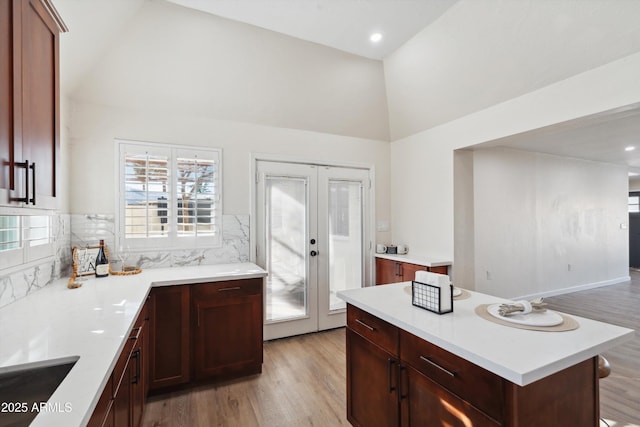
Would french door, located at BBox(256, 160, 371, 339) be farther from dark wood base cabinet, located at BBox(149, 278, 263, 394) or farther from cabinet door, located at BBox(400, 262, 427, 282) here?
dark wood base cabinet, located at BBox(149, 278, 263, 394)

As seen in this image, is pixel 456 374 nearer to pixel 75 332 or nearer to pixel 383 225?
pixel 75 332

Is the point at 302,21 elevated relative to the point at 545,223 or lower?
elevated

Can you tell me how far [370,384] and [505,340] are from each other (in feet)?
2.70

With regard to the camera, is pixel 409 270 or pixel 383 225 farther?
pixel 383 225

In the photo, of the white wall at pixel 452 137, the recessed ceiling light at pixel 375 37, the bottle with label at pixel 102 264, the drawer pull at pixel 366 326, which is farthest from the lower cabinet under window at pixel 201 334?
the recessed ceiling light at pixel 375 37

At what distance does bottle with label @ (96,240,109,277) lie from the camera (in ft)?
8.37

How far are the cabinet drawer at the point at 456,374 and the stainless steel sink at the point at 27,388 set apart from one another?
1360 millimetres

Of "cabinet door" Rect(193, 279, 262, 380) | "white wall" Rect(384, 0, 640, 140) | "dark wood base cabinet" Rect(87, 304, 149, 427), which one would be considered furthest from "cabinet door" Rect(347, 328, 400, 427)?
"white wall" Rect(384, 0, 640, 140)

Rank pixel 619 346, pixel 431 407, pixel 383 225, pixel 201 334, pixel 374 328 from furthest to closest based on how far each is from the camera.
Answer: pixel 383 225 → pixel 619 346 → pixel 201 334 → pixel 374 328 → pixel 431 407

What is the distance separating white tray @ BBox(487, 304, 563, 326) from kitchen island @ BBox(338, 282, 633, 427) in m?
0.07

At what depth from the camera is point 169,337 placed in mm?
2416

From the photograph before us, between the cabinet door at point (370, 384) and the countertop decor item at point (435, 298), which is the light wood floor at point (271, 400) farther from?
the countertop decor item at point (435, 298)

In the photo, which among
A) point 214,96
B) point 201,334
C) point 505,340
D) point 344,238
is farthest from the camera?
point 344,238

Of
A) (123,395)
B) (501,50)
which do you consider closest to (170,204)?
(123,395)
